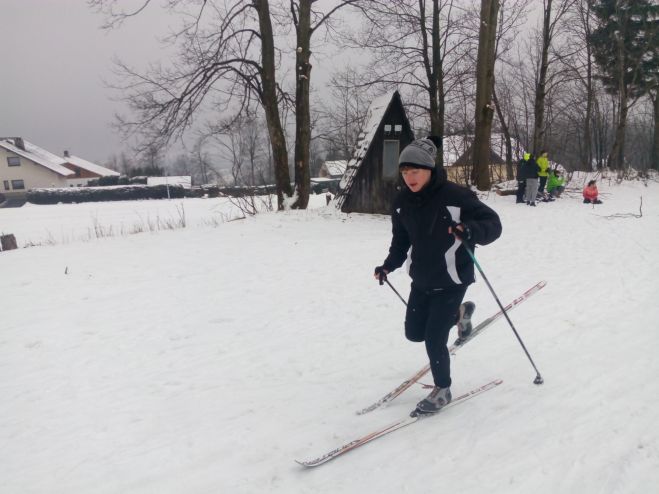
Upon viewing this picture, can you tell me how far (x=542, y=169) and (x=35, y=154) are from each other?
64.5 meters

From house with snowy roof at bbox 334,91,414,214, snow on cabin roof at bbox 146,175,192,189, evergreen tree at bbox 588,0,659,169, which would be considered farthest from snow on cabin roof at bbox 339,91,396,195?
snow on cabin roof at bbox 146,175,192,189

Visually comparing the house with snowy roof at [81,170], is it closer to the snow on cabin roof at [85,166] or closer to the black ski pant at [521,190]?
the snow on cabin roof at [85,166]

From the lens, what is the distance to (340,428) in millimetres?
3445

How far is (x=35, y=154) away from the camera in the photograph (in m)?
58.3

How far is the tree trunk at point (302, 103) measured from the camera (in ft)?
46.1

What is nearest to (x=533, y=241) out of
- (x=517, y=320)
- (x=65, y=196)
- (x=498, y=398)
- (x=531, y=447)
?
(x=517, y=320)

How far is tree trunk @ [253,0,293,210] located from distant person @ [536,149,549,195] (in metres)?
8.52

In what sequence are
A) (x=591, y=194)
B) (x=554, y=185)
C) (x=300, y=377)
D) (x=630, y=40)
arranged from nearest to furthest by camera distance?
(x=300, y=377), (x=591, y=194), (x=554, y=185), (x=630, y=40)

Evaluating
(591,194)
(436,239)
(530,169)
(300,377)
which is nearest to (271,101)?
(530,169)

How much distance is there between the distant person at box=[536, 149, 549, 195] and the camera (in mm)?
14680

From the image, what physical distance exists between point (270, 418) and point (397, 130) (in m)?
10.8

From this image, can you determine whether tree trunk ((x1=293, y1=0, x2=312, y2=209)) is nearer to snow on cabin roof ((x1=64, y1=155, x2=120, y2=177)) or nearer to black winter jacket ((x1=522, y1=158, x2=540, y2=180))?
black winter jacket ((x1=522, y1=158, x2=540, y2=180))

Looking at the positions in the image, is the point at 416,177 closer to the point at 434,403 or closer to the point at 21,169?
the point at 434,403

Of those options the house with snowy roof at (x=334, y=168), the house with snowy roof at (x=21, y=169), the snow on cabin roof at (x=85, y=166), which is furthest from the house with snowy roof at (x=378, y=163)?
the snow on cabin roof at (x=85, y=166)
